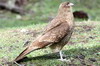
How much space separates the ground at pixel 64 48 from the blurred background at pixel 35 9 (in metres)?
6.57

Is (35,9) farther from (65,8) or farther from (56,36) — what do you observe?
(56,36)

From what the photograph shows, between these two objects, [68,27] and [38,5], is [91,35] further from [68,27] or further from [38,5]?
[38,5]

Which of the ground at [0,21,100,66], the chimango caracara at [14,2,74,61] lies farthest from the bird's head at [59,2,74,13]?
the ground at [0,21,100,66]

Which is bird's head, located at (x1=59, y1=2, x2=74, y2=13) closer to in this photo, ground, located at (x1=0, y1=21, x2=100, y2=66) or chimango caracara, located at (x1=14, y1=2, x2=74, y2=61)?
chimango caracara, located at (x1=14, y1=2, x2=74, y2=61)

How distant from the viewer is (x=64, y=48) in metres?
9.22

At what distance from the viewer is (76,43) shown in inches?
384

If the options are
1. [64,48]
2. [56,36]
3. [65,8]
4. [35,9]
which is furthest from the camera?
[35,9]

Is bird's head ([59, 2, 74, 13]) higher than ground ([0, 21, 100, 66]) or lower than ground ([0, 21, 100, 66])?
higher

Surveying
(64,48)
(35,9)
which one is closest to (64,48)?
(64,48)

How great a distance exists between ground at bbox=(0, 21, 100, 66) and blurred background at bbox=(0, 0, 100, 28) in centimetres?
657

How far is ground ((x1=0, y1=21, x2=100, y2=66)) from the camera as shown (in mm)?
7759

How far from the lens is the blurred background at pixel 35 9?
19.0 meters

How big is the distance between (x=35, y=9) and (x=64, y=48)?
12.1 metres

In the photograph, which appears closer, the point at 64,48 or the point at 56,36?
the point at 56,36
